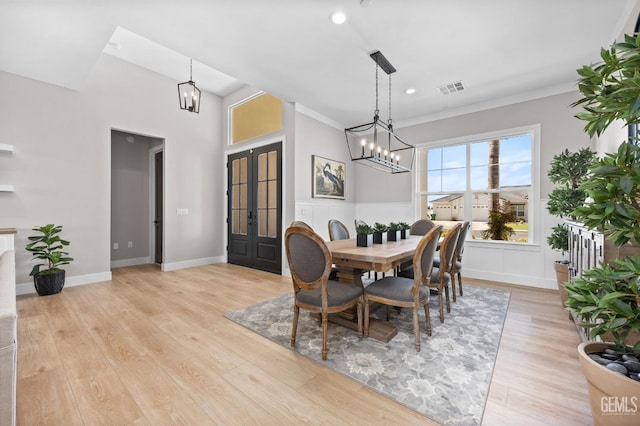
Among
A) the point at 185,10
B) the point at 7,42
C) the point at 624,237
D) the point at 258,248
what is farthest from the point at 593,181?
the point at 7,42

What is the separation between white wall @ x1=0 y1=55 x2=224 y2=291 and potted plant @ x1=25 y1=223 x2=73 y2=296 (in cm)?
17

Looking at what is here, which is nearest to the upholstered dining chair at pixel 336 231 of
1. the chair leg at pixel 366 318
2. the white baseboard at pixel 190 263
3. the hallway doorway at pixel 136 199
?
the chair leg at pixel 366 318

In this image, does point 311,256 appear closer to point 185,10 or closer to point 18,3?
point 185,10

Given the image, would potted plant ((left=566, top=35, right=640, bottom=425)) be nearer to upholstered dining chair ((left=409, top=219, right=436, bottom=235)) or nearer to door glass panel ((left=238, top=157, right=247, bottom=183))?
upholstered dining chair ((left=409, top=219, right=436, bottom=235))

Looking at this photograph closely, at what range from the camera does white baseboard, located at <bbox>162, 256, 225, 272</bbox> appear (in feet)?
16.4

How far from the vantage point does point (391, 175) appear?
5.57 meters

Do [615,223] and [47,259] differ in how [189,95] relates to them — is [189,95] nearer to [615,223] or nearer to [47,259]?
[47,259]

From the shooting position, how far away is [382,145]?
5719mm

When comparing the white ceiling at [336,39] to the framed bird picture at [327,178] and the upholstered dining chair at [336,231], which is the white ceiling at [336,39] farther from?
the upholstered dining chair at [336,231]

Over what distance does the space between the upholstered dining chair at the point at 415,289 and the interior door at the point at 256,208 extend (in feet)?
9.07

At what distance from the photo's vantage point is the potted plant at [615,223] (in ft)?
3.31

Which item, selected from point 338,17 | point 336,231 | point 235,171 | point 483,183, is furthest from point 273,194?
point 483,183

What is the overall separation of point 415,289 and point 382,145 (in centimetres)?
420

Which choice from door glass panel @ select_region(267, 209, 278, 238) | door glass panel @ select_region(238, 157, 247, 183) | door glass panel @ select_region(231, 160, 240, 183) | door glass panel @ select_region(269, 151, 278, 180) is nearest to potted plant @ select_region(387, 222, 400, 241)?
door glass panel @ select_region(267, 209, 278, 238)
